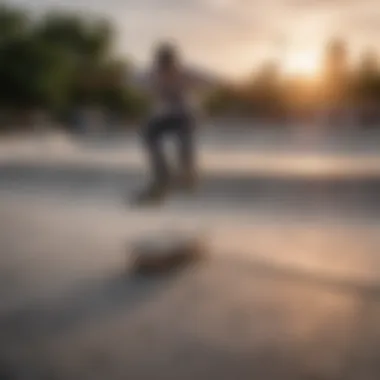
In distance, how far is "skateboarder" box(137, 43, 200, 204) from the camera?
1.36m

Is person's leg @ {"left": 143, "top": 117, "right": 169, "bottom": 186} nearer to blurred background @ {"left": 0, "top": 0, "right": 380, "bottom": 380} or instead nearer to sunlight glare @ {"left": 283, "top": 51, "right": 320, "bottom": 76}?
blurred background @ {"left": 0, "top": 0, "right": 380, "bottom": 380}

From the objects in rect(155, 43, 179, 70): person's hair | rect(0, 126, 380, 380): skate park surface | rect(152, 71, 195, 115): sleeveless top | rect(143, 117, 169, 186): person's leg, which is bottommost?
rect(0, 126, 380, 380): skate park surface

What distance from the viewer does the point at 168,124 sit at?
4.51ft

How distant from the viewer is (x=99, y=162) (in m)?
1.37

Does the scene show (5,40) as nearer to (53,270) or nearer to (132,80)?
(132,80)

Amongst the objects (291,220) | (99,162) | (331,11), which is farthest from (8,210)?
(331,11)

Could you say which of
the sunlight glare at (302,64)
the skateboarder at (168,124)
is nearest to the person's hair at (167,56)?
the skateboarder at (168,124)

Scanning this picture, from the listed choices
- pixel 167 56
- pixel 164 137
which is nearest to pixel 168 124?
pixel 164 137

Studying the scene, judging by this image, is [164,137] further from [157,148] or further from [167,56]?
[167,56]

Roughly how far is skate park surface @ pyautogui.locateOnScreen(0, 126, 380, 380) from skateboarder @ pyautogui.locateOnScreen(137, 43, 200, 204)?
3 cm

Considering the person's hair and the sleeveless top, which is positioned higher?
the person's hair

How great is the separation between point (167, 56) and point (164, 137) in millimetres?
152

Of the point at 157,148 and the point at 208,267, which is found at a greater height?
the point at 157,148

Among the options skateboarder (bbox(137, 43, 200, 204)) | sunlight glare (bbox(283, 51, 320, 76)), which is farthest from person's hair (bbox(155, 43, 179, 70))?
sunlight glare (bbox(283, 51, 320, 76))
